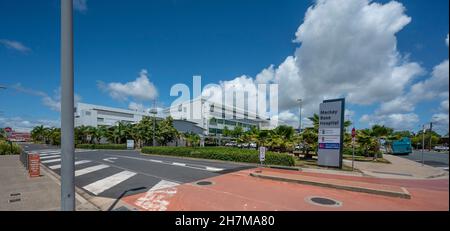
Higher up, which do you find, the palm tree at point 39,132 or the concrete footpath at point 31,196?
the concrete footpath at point 31,196

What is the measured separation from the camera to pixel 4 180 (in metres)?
10.1

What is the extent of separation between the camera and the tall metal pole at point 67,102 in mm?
4020

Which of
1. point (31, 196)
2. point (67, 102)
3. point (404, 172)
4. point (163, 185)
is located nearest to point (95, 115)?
point (31, 196)

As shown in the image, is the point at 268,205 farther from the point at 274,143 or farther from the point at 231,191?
the point at 274,143

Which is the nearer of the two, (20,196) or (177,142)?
(20,196)

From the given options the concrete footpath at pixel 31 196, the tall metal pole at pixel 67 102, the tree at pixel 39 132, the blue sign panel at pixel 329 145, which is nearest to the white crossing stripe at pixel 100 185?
the concrete footpath at pixel 31 196

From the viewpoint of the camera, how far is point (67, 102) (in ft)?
13.3

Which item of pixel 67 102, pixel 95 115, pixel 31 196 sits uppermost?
pixel 67 102

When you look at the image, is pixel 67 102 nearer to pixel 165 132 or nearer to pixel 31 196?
pixel 31 196

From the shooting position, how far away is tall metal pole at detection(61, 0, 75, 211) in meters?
4.02

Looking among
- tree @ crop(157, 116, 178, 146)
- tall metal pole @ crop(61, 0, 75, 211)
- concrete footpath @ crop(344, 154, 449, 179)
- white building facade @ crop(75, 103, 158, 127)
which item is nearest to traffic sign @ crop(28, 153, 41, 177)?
tall metal pole @ crop(61, 0, 75, 211)

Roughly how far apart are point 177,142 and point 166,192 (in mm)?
42561

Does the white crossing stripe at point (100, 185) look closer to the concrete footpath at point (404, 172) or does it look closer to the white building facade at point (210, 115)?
the concrete footpath at point (404, 172)
